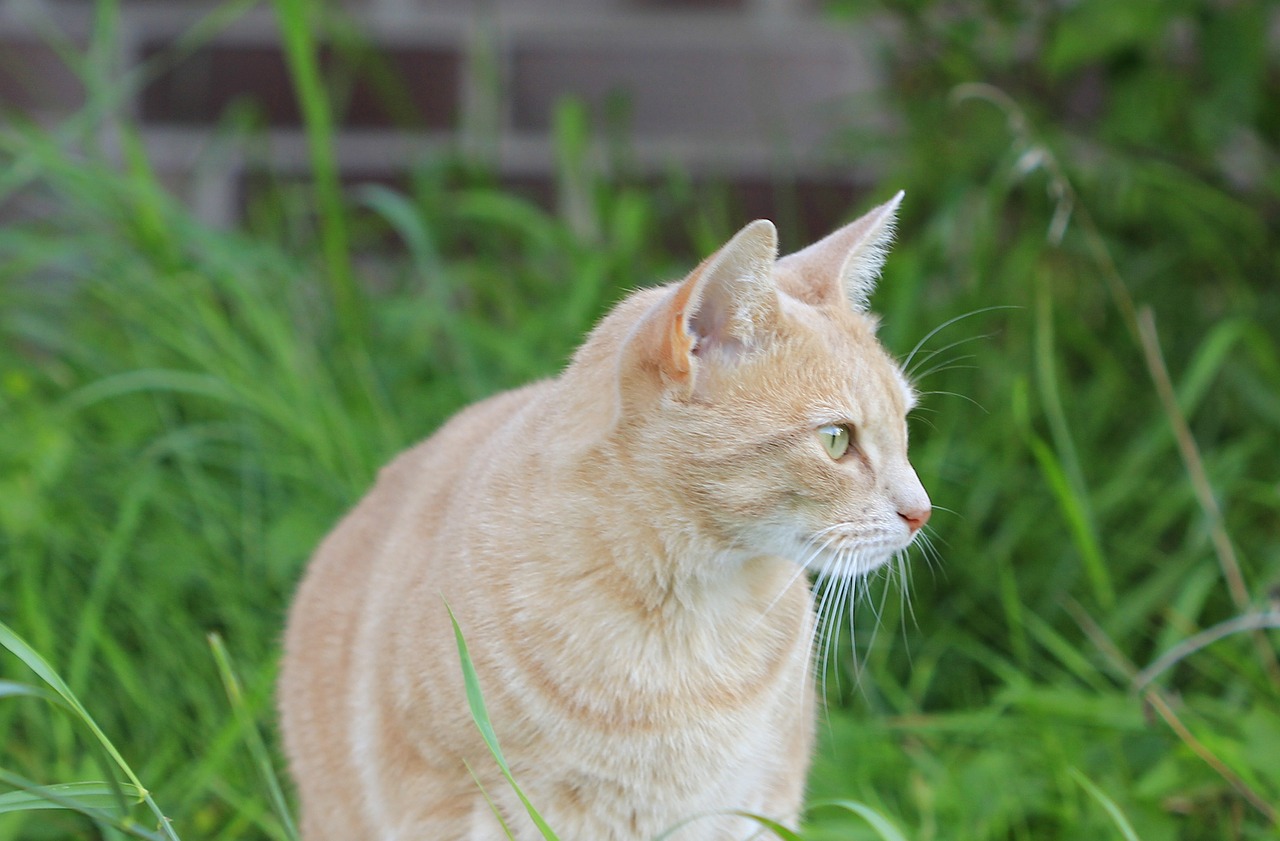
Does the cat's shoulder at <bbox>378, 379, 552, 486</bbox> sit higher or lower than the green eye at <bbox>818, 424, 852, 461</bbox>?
lower

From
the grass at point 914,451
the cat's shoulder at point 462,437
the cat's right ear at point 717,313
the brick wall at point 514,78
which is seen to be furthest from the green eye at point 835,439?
the brick wall at point 514,78

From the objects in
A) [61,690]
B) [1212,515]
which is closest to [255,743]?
[61,690]

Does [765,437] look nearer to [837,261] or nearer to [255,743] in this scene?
[837,261]

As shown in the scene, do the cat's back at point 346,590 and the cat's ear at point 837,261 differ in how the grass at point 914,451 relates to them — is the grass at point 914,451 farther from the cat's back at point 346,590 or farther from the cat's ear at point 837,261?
the cat's ear at point 837,261

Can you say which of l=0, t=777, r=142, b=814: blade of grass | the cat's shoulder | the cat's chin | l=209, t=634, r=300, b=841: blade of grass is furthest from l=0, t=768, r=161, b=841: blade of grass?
the cat's chin

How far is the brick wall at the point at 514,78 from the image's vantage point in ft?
13.8

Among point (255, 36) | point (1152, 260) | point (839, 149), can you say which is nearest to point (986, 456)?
point (1152, 260)

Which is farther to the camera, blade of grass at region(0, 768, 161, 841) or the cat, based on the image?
the cat

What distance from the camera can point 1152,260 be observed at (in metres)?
2.78

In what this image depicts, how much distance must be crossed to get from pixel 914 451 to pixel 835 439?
47.6 inches

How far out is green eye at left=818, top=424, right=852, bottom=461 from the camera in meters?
1.37

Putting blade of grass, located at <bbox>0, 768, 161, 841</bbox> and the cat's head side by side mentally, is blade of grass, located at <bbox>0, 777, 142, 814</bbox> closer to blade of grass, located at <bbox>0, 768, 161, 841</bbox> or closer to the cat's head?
blade of grass, located at <bbox>0, 768, 161, 841</bbox>

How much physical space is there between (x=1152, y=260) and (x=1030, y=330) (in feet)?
1.08

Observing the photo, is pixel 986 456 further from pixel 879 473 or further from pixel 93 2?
pixel 93 2
